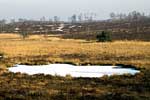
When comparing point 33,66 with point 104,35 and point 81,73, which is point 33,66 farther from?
point 104,35

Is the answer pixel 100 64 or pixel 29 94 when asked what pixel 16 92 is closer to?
pixel 29 94

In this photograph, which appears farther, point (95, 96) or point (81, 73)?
point (81, 73)

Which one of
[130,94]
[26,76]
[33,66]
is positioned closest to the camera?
[130,94]

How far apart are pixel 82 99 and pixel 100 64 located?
18872mm

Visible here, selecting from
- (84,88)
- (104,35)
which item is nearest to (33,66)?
(84,88)

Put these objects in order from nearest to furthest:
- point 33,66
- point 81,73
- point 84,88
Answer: point 84,88 → point 81,73 → point 33,66

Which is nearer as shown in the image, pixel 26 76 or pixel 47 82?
pixel 47 82

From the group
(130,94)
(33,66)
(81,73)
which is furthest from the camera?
(33,66)

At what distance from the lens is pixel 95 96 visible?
18.2 m

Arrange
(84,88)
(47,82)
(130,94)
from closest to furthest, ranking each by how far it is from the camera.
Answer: (130,94)
(84,88)
(47,82)

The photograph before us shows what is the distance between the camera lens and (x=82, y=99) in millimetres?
17562

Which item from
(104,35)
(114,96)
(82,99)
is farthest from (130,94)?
(104,35)

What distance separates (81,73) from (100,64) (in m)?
7.12

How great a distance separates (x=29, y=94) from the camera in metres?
18.8
